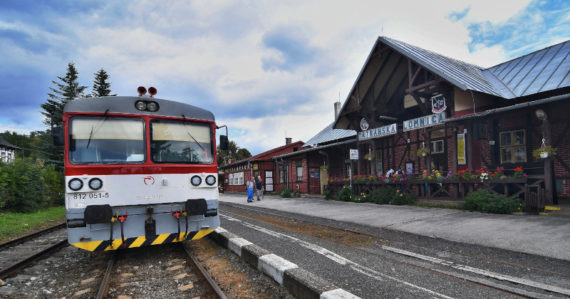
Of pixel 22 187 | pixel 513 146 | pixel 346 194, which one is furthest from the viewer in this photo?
pixel 346 194

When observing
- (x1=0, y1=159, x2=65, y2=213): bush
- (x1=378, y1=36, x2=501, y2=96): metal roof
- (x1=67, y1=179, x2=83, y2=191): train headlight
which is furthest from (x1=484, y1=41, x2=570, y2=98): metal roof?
(x1=0, y1=159, x2=65, y2=213): bush

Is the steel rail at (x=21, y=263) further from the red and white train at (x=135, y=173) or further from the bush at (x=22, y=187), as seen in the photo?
the bush at (x=22, y=187)

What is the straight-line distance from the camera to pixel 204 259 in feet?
A: 18.0

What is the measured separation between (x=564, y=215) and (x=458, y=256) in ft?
15.7

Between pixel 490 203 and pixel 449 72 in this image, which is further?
pixel 449 72

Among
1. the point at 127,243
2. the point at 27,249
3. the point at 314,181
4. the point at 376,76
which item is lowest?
the point at 27,249

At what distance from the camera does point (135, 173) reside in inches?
201

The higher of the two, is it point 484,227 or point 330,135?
point 330,135

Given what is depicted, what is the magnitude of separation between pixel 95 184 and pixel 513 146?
13226mm

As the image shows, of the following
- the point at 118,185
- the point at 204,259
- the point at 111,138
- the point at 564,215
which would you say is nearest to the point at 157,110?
the point at 111,138

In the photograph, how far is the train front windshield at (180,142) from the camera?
539 cm

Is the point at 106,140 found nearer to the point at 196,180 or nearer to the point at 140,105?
the point at 140,105

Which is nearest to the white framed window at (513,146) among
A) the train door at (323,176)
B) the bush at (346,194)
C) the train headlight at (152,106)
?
the bush at (346,194)

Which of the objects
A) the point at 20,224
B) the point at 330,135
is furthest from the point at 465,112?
the point at 20,224
